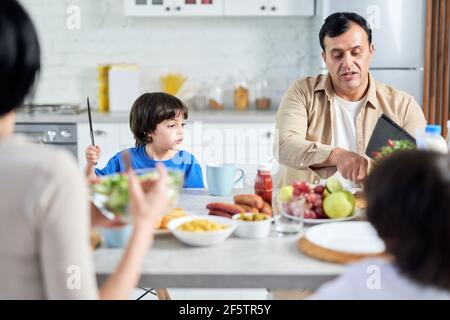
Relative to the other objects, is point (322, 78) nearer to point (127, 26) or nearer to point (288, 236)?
point (288, 236)

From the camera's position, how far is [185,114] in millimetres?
2736

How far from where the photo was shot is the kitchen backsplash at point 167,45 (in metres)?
4.60

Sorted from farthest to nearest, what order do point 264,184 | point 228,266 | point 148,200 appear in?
point 264,184 < point 228,266 < point 148,200

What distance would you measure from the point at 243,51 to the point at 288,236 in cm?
310

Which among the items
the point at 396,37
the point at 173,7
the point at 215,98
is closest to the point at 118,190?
the point at 396,37

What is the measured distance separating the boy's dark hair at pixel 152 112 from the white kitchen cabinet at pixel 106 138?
1.35m

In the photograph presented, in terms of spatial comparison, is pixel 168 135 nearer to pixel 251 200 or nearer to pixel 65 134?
pixel 251 200

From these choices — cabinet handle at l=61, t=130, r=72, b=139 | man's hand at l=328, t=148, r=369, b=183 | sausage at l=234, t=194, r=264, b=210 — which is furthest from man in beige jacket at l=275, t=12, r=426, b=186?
cabinet handle at l=61, t=130, r=72, b=139

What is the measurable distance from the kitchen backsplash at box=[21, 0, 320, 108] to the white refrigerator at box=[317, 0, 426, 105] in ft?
2.41

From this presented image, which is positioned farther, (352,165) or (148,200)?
(352,165)

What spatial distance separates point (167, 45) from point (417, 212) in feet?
12.4

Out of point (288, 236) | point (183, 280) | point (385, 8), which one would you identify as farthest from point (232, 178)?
point (385, 8)

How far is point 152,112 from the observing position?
268 centimetres

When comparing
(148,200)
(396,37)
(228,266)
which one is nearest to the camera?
(148,200)
